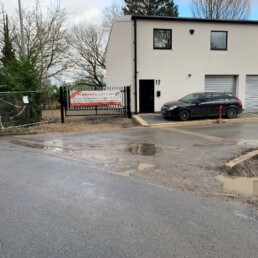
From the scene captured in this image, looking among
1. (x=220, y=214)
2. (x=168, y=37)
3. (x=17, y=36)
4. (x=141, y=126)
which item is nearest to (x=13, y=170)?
(x=220, y=214)

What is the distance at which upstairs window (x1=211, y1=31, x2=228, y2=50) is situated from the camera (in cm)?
2106

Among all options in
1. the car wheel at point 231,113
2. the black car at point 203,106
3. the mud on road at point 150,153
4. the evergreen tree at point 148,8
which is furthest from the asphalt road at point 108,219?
the evergreen tree at point 148,8

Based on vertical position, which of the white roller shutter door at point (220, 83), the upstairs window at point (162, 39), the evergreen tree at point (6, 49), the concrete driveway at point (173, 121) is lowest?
the concrete driveway at point (173, 121)

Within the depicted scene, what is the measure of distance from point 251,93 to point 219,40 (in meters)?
4.37

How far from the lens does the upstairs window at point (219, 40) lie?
21.1 metres

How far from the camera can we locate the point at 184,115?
1758cm

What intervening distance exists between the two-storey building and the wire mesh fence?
19.5 feet

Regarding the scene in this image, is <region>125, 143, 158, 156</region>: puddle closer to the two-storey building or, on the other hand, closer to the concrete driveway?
the concrete driveway

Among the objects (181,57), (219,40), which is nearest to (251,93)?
(219,40)

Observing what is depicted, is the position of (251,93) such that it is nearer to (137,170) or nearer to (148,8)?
(137,170)

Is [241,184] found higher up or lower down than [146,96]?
lower down

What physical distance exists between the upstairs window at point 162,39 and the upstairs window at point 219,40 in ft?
9.89

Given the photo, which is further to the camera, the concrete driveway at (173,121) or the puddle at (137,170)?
the concrete driveway at (173,121)

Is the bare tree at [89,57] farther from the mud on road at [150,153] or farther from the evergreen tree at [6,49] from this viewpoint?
the mud on road at [150,153]
